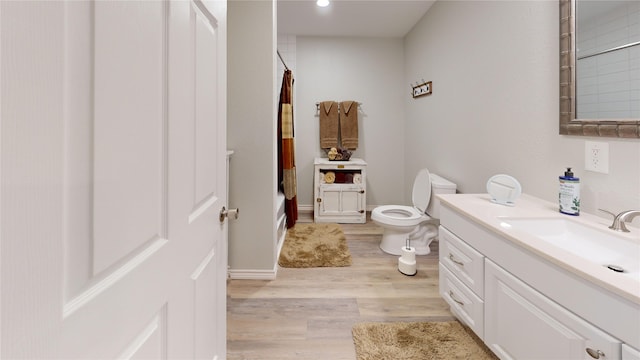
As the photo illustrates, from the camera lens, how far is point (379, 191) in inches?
175

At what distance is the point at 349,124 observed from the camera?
4234 millimetres

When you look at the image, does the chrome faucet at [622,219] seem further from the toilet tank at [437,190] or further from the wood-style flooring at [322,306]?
the toilet tank at [437,190]

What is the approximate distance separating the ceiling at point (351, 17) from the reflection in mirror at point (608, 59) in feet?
6.98

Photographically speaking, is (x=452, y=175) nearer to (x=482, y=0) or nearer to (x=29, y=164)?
(x=482, y=0)

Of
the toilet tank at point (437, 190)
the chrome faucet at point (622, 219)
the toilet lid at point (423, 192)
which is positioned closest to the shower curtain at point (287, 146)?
the toilet lid at point (423, 192)

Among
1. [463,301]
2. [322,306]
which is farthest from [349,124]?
[463,301]

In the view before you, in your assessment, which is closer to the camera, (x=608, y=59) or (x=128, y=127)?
(x=128, y=127)

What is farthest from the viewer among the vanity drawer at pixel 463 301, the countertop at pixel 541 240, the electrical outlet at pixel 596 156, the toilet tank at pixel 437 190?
the toilet tank at pixel 437 190

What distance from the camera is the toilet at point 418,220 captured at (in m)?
2.75

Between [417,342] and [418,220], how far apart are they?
52.0 inches

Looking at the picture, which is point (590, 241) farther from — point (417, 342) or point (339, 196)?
point (339, 196)

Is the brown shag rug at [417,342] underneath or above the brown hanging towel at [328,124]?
underneath

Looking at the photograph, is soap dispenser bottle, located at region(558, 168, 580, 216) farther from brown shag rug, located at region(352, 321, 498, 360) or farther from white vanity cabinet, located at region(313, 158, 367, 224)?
white vanity cabinet, located at region(313, 158, 367, 224)

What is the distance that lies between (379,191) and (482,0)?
2666mm
